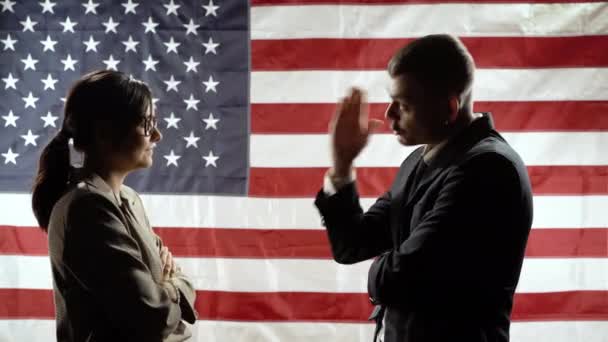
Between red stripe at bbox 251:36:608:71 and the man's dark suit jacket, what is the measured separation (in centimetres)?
128

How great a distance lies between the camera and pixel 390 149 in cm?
239

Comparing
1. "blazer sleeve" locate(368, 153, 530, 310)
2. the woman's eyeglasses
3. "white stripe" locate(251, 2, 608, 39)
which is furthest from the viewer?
"white stripe" locate(251, 2, 608, 39)

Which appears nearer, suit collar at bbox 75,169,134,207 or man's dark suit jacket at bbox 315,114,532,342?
man's dark suit jacket at bbox 315,114,532,342

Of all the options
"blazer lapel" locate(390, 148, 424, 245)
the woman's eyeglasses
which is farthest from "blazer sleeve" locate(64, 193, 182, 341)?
"blazer lapel" locate(390, 148, 424, 245)

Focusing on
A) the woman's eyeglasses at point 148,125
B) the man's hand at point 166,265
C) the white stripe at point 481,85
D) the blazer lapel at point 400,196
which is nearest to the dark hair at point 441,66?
the blazer lapel at point 400,196

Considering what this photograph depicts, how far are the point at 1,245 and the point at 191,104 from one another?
107cm

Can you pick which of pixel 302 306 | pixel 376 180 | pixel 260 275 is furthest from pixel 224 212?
pixel 376 180

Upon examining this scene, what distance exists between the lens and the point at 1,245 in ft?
8.07

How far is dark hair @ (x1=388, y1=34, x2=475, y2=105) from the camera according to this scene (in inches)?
45.9

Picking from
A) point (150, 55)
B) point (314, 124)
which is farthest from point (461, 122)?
point (150, 55)

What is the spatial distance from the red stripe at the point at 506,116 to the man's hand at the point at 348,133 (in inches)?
45.9

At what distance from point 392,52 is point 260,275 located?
1.15 metres

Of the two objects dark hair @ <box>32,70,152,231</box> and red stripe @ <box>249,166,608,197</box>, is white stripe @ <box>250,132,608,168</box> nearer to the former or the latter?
red stripe @ <box>249,166,608,197</box>

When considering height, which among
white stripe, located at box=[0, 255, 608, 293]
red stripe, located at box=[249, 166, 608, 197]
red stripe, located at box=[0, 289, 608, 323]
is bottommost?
red stripe, located at box=[0, 289, 608, 323]
